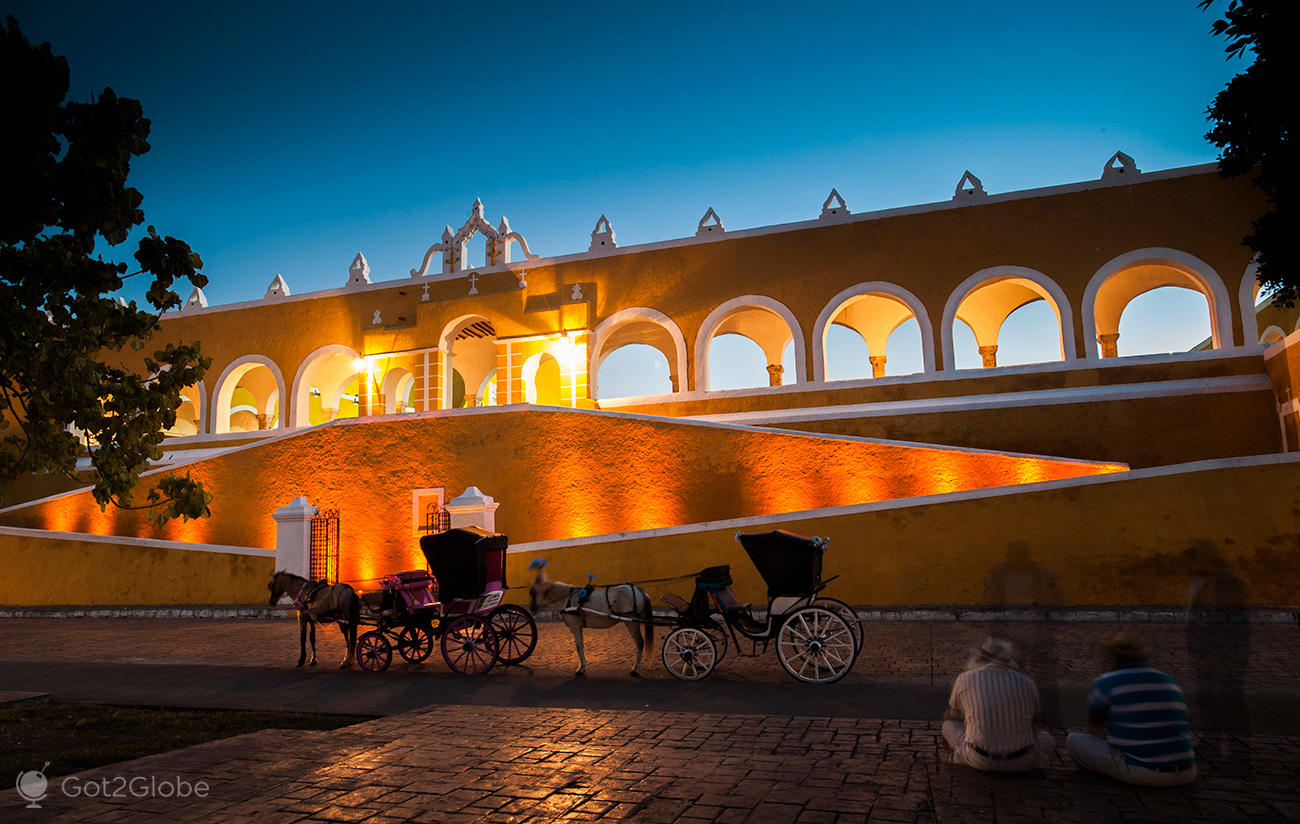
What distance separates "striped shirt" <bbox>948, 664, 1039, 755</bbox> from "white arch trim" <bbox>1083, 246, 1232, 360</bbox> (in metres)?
14.5

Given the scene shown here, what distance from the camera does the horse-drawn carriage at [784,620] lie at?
22.9ft

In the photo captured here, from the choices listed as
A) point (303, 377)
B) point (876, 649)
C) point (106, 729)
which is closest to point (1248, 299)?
point (876, 649)

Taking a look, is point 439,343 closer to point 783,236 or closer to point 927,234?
point 783,236

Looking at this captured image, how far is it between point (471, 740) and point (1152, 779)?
3618 mm

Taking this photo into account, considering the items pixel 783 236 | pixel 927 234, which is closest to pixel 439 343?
pixel 783 236

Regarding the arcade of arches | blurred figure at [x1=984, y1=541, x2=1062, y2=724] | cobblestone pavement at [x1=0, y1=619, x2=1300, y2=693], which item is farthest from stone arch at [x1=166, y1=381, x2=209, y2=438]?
blurred figure at [x1=984, y1=541, x2=1062, y2=724]

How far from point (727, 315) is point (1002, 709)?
54.0ft

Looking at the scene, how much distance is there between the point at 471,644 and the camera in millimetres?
8109

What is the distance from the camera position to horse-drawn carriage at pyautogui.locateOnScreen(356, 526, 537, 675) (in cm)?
827

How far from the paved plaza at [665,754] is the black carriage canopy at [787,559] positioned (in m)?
0.84

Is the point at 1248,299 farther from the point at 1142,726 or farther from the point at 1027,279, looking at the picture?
the point at 1142,726

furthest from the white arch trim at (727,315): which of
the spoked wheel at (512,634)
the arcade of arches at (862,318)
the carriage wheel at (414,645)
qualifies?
the carriage wheel at (414,645)

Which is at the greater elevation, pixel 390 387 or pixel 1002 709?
pixel 390 387

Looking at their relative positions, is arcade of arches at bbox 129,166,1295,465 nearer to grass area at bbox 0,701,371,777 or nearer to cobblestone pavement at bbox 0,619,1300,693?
cobblestone pavement at bbox 0,619,1300,693
